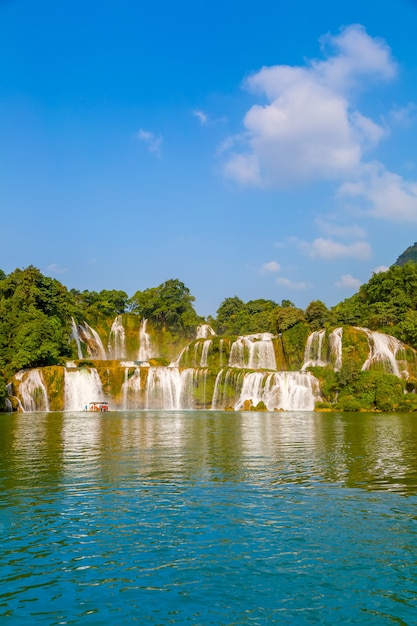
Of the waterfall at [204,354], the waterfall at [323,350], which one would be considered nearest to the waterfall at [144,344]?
the waterfall at [204,354]

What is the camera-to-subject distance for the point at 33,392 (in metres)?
47.5

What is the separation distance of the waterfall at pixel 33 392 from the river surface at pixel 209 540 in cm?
3248

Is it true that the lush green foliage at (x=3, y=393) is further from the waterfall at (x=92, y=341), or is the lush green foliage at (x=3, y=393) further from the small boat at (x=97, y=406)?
the waterfall at (x=92, y=341)

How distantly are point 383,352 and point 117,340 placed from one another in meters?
35.8

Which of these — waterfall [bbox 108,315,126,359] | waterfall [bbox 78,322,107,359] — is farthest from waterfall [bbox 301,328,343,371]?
waterfall [bbox 108,315,126,359]

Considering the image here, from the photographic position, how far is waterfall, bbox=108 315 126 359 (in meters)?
71.6

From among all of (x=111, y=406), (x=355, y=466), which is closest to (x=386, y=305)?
(x=111, y=406)

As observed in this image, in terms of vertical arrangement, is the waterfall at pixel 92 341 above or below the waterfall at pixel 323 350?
above

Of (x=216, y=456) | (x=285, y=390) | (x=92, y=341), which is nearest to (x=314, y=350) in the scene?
(x=285, y=390)

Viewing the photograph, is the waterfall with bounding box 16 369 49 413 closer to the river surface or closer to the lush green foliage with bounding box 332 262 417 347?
the lush green foliage with bounding box 332 262 417 347

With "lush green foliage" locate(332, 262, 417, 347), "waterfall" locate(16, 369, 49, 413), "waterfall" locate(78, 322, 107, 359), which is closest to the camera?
"waterfall" locate(16, 369, 49, 413)

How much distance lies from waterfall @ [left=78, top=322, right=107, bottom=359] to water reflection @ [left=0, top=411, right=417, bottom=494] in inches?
1638

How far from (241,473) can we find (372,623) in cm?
809

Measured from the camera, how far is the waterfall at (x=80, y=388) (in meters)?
48.4
